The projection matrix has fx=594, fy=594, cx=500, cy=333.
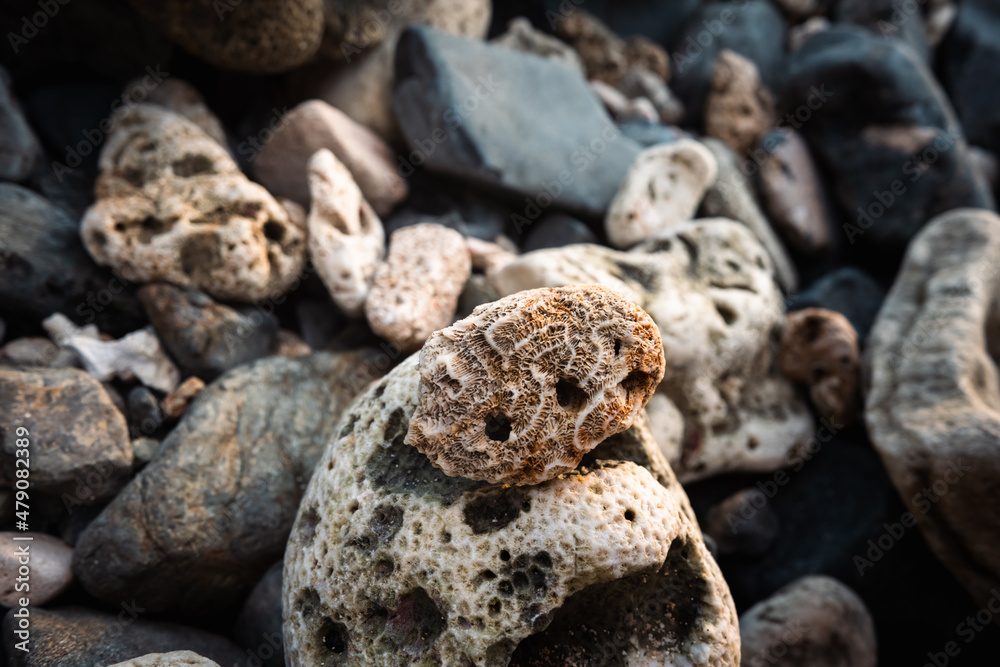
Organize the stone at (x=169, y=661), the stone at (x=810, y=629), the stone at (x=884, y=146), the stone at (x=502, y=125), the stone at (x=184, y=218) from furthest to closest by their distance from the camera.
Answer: the stone at (x=884, y=146), the stone at (x=502, y=125), the stone at (x=184, y=218), the stone at (x=810, y=629), the stone at (x=169, y=661)

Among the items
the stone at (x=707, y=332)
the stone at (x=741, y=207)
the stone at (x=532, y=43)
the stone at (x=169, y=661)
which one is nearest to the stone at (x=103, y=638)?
the stone at (x=169, y=661)

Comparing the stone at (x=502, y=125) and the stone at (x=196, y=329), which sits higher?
the stone at (x=502, y=125)

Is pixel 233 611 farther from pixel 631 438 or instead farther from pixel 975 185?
pixel 975 185

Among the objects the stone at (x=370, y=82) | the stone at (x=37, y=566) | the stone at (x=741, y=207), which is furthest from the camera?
the stone at (x=741, y=207)

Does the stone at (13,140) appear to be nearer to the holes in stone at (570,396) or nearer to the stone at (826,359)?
the holes in stone at (570,396)

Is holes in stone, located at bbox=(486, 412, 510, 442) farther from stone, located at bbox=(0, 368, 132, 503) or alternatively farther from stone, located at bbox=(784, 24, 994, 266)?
stone, located at bbox=(784, 24, 994, 266)

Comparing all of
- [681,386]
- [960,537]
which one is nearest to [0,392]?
[681,386]

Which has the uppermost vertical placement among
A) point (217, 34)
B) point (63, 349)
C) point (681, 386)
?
point (217, 34)
